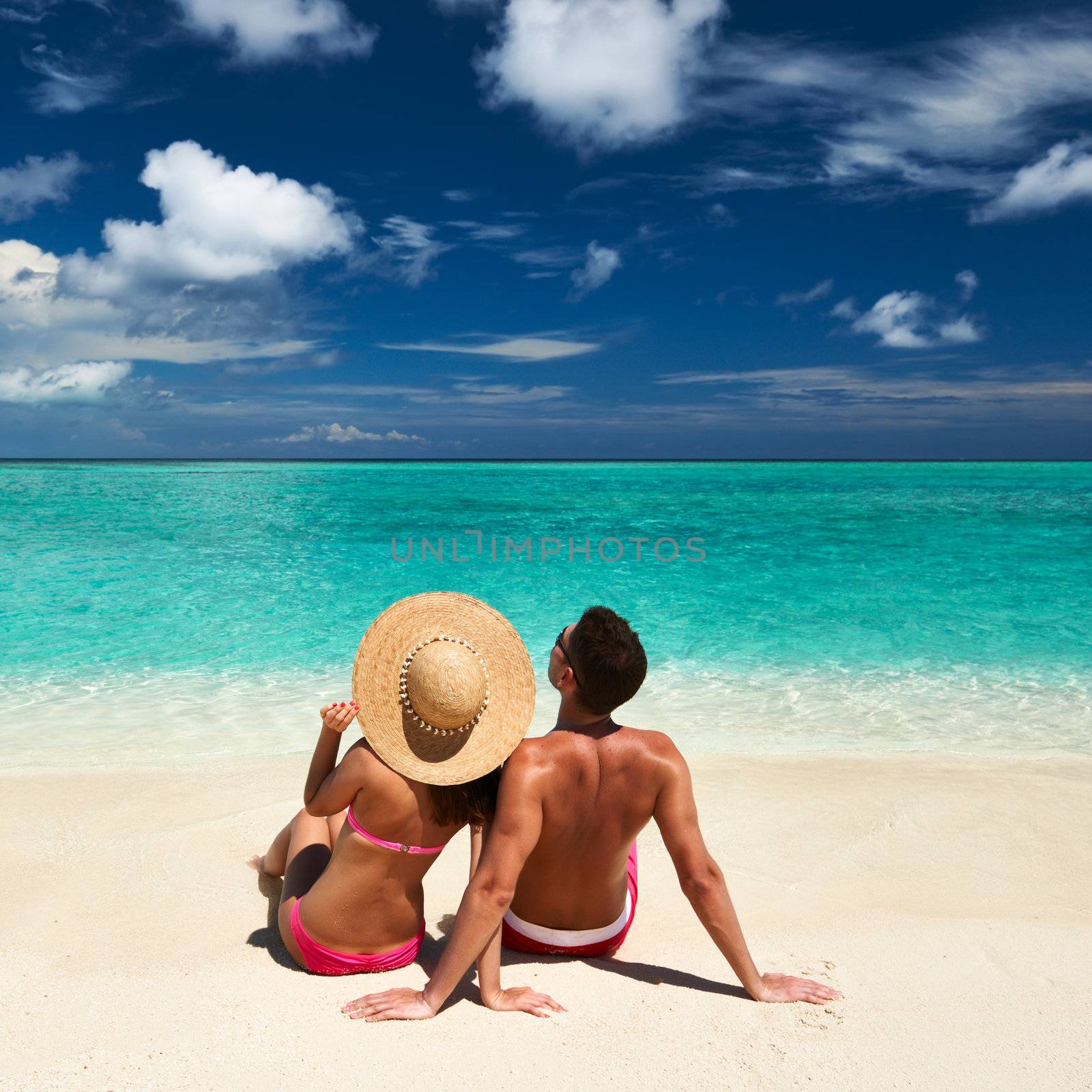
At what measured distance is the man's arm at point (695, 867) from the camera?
258 centimetres

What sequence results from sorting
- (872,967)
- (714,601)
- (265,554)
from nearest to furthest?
(872,967) < (714,601) < (265,554)

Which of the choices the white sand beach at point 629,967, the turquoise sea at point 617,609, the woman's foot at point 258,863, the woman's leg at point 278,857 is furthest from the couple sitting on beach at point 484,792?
the turquoise sea at point 617,609

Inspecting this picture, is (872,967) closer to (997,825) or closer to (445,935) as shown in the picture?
(445,935)

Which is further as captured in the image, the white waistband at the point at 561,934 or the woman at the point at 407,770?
the white waistband at the point at 561,934

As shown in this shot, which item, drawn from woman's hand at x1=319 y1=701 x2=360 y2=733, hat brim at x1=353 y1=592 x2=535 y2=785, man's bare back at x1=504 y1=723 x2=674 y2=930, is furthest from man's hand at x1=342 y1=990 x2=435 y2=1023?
woman's hand at x1=319 y1=701 x2=360 y2=733

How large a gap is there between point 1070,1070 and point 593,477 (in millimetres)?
70142

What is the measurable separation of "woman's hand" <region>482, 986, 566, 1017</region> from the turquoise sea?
12.7 feet

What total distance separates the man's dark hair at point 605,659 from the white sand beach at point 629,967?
1.05m

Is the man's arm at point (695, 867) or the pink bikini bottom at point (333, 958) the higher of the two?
the man's arm at point (695, 867)

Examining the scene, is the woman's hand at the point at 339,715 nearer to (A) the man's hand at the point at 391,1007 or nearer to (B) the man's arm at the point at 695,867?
(A) the man's hand at the point at 391,1007

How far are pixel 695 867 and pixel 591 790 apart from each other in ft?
1.32

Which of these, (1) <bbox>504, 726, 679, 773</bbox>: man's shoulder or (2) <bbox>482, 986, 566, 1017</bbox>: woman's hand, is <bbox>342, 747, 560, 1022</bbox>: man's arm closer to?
(1) <bbox>504, 726, 679, 773</bbox>: man's shoulder

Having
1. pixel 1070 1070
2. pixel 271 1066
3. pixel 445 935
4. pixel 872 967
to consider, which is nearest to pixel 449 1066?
pixel 271 1066

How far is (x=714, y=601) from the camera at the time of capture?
12.3 meters
